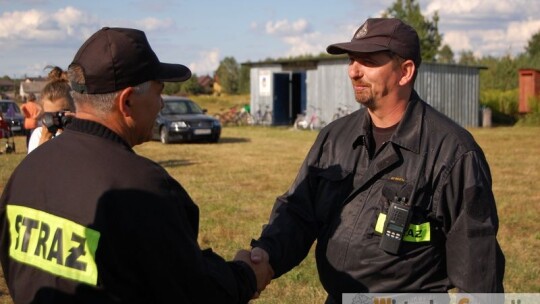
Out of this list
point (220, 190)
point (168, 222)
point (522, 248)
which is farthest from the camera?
point (220, 190)

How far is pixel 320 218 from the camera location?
3.31 m

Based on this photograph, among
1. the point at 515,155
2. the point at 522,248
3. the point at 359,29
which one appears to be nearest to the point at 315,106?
the point at 515,155

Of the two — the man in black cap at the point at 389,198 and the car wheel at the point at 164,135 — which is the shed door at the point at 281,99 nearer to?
the car wheel at the point at 164,135

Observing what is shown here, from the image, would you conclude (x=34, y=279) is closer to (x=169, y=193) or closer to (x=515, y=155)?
(x=169, y=193)

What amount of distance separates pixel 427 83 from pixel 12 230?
89.8 feet

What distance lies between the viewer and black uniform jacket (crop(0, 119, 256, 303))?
6.75 ft

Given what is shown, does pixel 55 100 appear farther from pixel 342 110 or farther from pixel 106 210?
pixel 342 110

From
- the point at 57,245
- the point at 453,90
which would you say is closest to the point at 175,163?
the point at 57,245

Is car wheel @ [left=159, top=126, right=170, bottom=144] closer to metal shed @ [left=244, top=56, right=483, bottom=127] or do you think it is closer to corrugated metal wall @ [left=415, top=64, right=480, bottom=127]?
metal shed @ [left=244, top=56, right=483, bottom=127]

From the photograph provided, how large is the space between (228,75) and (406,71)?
81.4m

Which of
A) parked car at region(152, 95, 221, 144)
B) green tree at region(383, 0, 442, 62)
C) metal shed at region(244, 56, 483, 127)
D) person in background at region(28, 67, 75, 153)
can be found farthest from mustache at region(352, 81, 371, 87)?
green tree at region(383, 0, 442, 62)

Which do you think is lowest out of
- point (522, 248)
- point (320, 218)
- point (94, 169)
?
point (522, 248)

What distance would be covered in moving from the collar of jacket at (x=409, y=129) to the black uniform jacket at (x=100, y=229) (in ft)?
4.00

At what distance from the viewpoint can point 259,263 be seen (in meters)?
3.07
